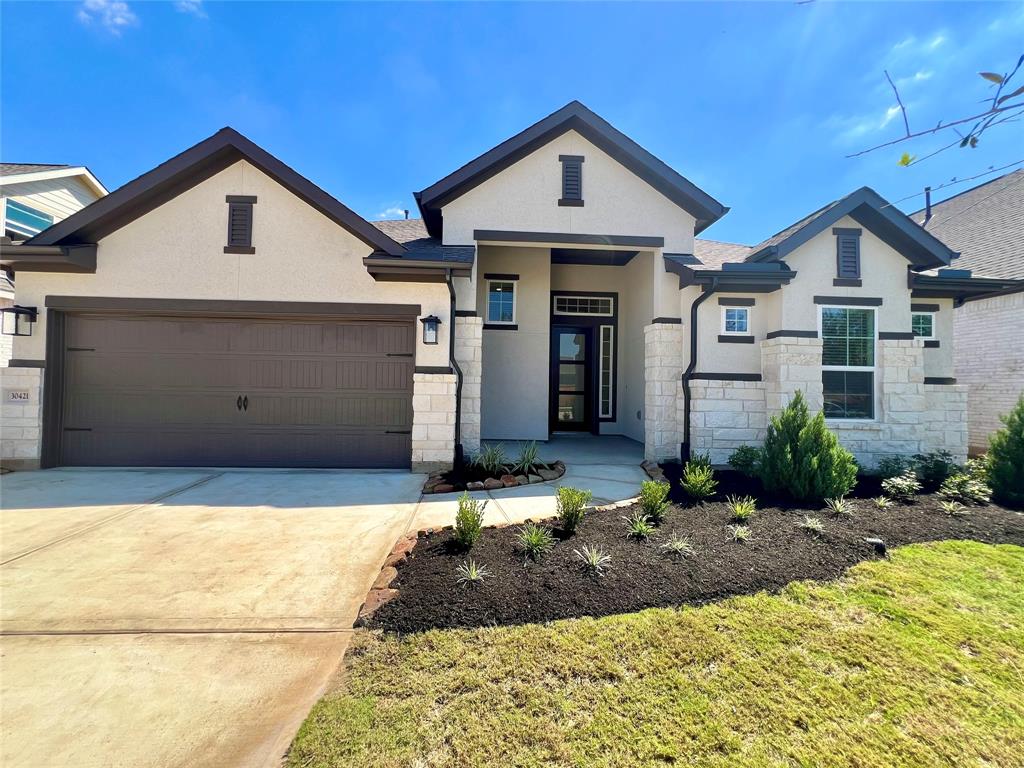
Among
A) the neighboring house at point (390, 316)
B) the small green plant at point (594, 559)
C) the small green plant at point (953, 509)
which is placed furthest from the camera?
the neighboring house at point (390, 316)

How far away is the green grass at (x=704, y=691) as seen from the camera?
6.29 feet

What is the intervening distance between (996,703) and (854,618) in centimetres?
71

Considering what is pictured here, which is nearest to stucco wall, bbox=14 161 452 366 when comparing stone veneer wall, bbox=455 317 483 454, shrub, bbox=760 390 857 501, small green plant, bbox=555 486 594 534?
stone veneer wall, bbox=455 317 483 454

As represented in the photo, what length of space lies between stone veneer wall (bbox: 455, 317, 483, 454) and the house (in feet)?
35.8

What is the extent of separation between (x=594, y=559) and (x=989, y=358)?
11651 millimetres

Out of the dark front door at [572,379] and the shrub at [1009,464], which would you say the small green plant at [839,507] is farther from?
the dark front door at [572,379]

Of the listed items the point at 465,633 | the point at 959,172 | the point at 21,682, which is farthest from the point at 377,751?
the point at 959,172

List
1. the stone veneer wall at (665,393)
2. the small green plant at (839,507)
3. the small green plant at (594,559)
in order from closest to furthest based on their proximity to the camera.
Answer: the small green plant at (594,559)
the small green plant at (839,507)
the stone veneer wall at (665,393)

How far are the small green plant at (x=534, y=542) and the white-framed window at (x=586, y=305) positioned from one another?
7.22m

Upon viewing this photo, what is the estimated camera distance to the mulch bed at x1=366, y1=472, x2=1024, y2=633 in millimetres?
2965

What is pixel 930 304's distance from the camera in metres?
7.59

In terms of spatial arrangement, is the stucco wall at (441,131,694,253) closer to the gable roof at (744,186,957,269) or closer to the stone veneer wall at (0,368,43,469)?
the gable roof at (744,186,957,269)

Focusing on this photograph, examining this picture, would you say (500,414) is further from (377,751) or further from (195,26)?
(195,26)

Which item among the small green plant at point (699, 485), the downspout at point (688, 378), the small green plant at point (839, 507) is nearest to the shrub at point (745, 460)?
the downspout at point (688, 378)
